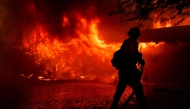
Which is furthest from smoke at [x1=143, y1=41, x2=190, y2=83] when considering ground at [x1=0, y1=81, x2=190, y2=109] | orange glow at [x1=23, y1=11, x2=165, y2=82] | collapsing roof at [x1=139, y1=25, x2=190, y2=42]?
ground at [x1=0, y1=81, x2=190, y2=109]

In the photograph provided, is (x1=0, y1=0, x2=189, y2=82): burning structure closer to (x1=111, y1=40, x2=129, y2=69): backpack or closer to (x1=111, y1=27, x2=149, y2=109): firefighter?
(x1=111, y1=40, x2=129, y2=69): backpack

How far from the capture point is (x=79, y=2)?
16.8m

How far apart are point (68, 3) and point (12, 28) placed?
17.6 ft

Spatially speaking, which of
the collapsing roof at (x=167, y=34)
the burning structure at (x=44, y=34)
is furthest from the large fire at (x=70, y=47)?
the collapsing roof at (x=167, y=34)

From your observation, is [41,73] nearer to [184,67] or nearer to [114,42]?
[114,42]

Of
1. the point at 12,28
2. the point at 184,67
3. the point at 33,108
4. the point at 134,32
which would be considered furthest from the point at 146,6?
the point at 12,28

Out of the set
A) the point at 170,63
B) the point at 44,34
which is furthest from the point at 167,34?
the point at 44,34

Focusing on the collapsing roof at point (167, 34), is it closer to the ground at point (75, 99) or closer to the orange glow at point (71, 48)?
the orange glow at point (71, 48)

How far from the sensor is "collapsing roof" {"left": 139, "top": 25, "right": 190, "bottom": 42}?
13.2m

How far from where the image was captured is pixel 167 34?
1377 cm

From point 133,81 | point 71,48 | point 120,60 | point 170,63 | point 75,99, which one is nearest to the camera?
point 133,81

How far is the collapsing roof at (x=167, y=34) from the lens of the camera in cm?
1322

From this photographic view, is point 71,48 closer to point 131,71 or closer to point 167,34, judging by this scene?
point 167,34

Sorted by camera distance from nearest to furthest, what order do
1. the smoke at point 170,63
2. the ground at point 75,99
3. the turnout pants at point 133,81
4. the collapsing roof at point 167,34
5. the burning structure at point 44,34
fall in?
the turnout pants at point 133,81, the ground at point 75,99, the smoke at point 170,63, the collapsing roof at point 167,34, the burning structure at point 44,34
